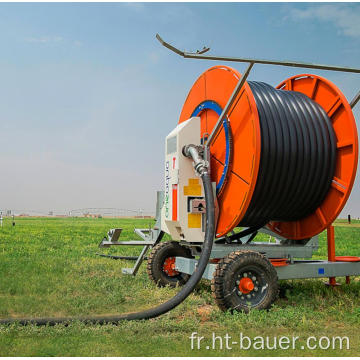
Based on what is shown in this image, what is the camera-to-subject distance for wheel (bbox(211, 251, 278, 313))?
584 centimetres

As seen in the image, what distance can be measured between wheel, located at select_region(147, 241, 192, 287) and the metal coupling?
77.3 inches

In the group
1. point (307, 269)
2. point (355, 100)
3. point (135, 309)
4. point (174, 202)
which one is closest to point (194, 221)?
point (174, 202)

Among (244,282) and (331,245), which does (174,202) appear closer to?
(244,282)

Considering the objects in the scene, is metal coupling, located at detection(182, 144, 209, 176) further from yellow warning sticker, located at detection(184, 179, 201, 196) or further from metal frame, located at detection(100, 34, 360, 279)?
yellow warning sticker, located at detection(184, 179, 201, 196)

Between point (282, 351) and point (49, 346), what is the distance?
7.49ft

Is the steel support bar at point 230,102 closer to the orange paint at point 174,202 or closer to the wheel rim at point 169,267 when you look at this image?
the orange paint at point 174,202

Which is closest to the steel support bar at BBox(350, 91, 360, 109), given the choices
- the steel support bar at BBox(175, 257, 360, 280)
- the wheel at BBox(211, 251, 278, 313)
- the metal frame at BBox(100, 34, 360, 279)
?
the metal frame at BBox(100, 34, 360, 279)

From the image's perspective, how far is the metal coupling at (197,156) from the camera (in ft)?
21.1

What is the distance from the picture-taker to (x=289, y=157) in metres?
6.60

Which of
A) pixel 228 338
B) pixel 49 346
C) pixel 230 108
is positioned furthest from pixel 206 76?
pixel 49 346

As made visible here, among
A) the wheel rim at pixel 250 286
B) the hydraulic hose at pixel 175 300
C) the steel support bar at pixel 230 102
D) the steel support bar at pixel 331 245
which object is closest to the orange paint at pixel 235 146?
the steel support bar at pixel 230 102

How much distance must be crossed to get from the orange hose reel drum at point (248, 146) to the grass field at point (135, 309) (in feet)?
3.81

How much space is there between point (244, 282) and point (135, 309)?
156 cm

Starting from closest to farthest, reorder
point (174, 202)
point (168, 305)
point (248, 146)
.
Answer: point (168, 305), point (248, 146), point (174, 202)
